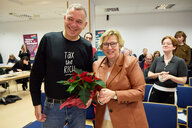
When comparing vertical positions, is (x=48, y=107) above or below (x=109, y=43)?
below

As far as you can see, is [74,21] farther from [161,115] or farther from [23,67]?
[23,67]

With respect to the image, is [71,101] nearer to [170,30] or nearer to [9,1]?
[9,1]

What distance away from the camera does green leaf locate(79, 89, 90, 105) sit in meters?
0.95

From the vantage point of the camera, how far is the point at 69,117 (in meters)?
1.19

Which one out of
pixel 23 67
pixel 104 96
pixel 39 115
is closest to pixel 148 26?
pixel 23 67

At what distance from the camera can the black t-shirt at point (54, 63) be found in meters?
1.15

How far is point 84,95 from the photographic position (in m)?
0.96

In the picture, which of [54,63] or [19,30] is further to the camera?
[19,30]

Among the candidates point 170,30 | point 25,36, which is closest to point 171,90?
point 170,30

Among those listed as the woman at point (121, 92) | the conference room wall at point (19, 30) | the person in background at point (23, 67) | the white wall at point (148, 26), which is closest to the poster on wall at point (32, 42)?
the conference room wall at point (19, 30)

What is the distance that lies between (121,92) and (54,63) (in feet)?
2.02

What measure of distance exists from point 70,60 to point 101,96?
1.34 ft

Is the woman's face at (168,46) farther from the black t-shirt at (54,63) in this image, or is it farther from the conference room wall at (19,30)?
the conference room wall at (19,30)

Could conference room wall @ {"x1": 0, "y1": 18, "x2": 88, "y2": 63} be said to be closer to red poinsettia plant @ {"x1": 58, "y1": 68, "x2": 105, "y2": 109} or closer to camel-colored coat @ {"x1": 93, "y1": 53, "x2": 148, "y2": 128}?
camel-colored coat @ {"x1": 93, "y1": 53, "x2": 148, "y2": 128}
